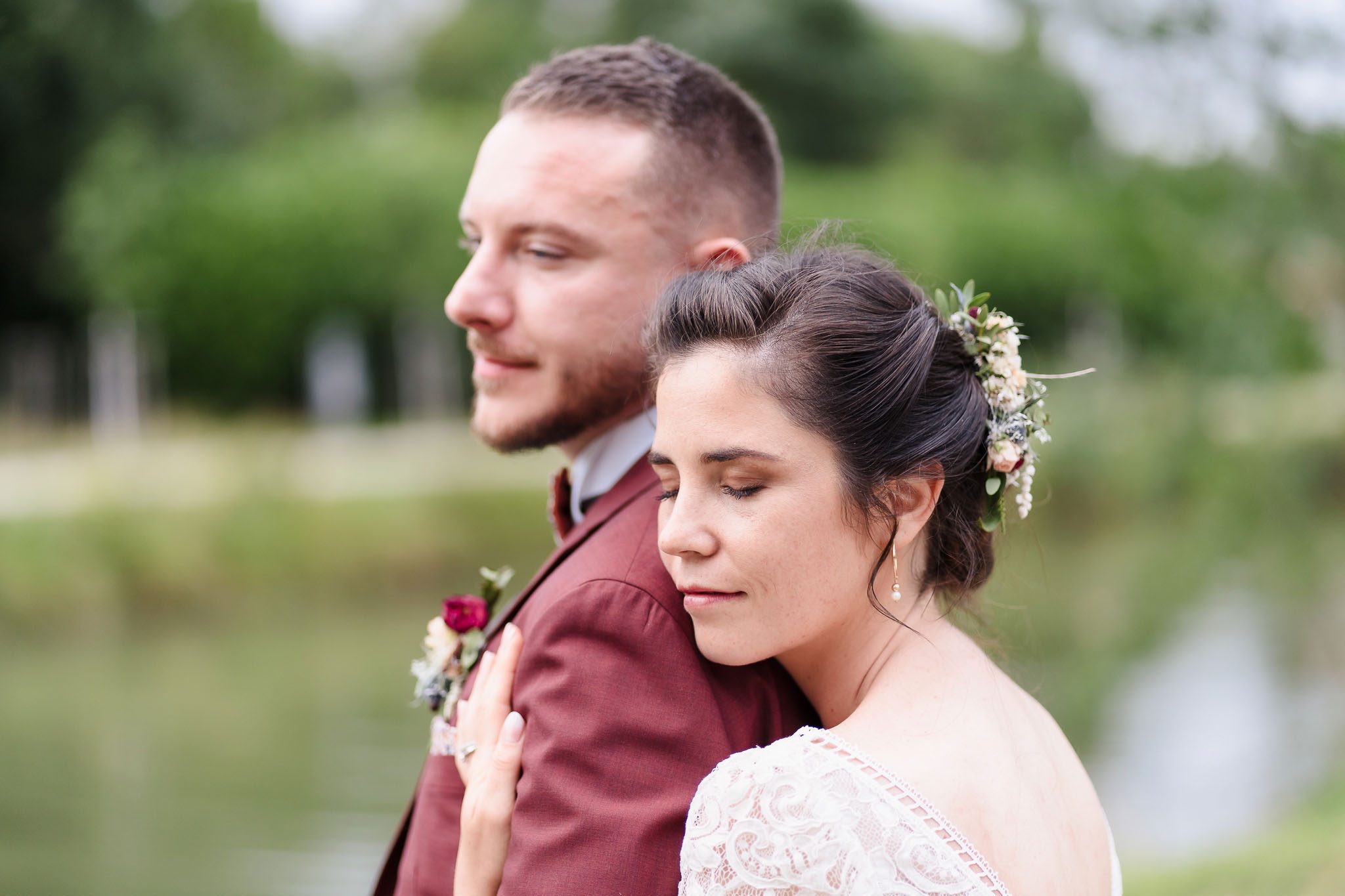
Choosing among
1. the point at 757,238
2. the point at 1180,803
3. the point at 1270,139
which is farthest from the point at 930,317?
the point at 1270,139

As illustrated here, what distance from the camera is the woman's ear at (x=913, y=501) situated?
1.99 m

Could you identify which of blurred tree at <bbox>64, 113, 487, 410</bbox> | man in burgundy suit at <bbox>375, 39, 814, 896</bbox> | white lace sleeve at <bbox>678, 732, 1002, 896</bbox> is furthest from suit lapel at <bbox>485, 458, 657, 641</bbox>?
blurred tree at <bbox>64, 113, 487, 410</bbox>

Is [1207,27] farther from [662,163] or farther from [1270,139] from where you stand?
[662,163]

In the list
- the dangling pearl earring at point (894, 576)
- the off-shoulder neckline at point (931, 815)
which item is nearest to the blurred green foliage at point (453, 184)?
the dangling pearl earring at point (894, 576)

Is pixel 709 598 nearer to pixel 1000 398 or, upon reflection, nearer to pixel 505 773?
pixel 505 773

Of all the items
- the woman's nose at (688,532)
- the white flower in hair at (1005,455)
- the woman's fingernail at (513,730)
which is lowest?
the woman's fingernail at (513,730)

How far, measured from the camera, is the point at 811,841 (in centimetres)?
173

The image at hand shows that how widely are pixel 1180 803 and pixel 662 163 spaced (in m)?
6.86

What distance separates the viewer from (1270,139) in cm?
904

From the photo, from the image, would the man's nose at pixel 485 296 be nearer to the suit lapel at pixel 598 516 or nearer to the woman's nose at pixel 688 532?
the suit lapel at pixel 598 516

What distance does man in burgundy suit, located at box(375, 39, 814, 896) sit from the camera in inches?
75.1

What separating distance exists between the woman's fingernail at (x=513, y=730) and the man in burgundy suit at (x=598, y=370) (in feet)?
0.13

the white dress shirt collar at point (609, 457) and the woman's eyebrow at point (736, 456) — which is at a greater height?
the white dress shirt collar at point (609, 457)

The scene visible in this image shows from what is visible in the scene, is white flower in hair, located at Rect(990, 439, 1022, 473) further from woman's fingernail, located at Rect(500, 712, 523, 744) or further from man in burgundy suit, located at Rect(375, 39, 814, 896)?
woman's fingernail, located at Rect(500, 712, 523, 744)
